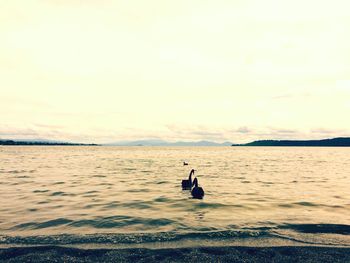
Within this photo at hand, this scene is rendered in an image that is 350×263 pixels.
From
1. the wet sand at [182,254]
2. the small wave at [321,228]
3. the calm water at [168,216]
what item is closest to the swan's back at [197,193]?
the calm water at [168,216]

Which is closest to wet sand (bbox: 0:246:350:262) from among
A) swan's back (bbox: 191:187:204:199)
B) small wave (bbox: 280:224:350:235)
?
small wave (bbox: 280:224:350:235)

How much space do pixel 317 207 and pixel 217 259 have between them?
12.8 meters

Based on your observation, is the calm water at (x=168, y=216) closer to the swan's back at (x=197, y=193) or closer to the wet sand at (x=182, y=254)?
the swan's back at (x=197, y=193)

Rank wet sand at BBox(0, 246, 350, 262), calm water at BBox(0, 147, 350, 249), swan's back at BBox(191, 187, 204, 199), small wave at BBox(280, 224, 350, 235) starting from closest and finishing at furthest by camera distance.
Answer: wet sand at BBox(0, 246, 350, 262), calm water at BBox(0, 147, 350, 249), small wave at BBox(280, 224, 350, 235), swan's back at BBox(191, 187, 204, 199)

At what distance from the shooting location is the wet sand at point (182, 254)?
9.29 metres

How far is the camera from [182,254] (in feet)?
32.2

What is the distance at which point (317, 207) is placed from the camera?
1895 centimetres

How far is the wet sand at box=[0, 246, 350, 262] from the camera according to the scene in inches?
366

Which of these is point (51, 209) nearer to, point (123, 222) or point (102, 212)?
point (102, 212)

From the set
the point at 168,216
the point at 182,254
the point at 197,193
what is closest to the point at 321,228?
the point at 182,254

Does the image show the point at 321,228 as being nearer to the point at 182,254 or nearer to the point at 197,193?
the point at 182,254

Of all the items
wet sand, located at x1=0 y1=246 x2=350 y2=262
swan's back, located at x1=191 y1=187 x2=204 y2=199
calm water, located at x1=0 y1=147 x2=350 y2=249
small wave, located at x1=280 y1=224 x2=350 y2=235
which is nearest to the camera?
wet sand, located at x1=0 y1=246 x2=350 y2=262

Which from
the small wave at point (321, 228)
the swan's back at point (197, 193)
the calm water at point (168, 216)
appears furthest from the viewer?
the swan's back at point (197, 193)

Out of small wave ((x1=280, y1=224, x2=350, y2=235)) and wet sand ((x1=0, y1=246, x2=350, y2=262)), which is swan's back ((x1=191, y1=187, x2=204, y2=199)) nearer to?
small wave ((x1=280, y1=224, x2=350, y2=235))
